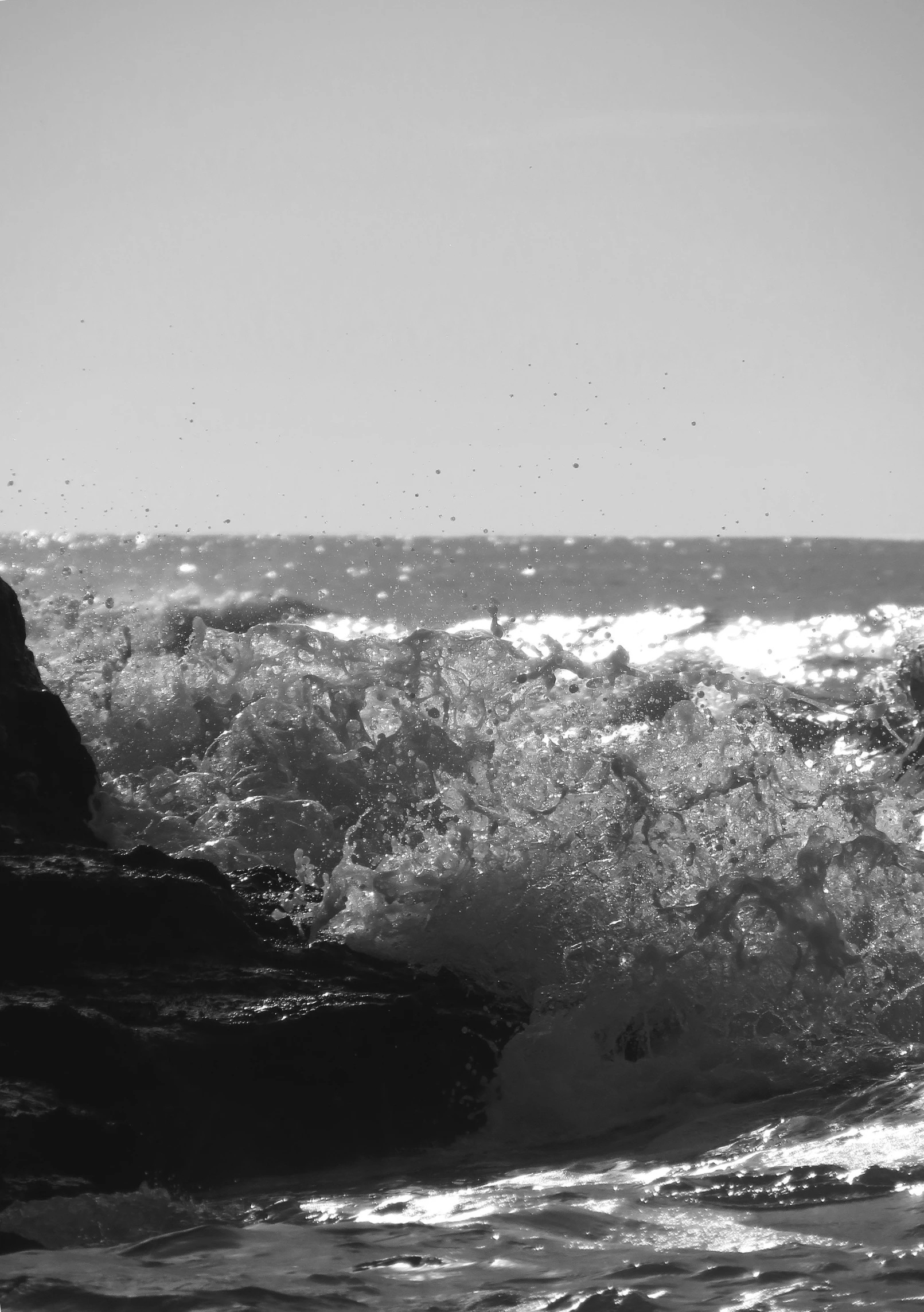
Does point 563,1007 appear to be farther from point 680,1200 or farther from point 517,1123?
point 680,1200

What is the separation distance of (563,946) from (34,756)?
2009 mm

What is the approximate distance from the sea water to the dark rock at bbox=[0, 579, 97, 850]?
0.33 metres

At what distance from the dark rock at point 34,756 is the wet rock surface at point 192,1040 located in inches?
21.5

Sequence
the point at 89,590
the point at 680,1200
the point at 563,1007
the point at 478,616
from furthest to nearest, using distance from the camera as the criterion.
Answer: the point at 478,616 → the point at 89,590 → the point at 563,1007 → the point at 680,1200

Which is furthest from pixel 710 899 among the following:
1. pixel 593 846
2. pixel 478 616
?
pixel 478 616

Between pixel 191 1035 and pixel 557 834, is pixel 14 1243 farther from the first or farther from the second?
pixel 557 834

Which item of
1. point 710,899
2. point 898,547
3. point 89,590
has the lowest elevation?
point 710,899

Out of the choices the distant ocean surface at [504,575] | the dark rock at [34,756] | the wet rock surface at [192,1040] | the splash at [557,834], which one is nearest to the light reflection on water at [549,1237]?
the wet rock surface at [192,1040]

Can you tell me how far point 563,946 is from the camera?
14.1 ft

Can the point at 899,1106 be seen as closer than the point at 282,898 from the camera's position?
Yes

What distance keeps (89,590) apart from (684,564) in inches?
1826

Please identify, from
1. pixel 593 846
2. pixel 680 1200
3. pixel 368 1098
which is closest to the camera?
pixel 680 1200

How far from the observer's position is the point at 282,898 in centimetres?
459

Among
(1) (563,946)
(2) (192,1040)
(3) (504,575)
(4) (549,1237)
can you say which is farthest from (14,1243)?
(3) (504,575)
